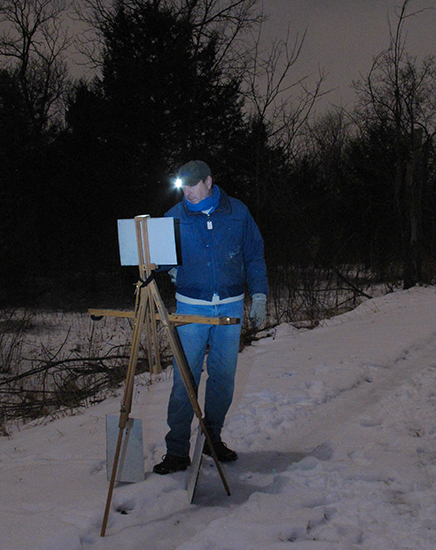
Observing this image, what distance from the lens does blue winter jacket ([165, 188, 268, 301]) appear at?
3518 millimetres

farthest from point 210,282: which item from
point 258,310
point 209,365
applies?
point 209,365

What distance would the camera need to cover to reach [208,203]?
11.5ft

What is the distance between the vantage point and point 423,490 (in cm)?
318

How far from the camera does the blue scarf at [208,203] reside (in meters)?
3.49

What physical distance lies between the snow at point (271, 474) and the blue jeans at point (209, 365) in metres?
0.30

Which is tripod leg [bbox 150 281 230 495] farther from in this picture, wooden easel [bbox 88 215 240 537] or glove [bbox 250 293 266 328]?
glove [bbox 250 293 266 328]

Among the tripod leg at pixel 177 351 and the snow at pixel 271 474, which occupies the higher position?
the tripod leg at pixel 177 351

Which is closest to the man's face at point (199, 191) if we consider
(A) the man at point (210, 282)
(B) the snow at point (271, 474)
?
(A) the man at point (210, 282)

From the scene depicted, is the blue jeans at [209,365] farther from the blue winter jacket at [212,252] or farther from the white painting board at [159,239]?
the white painting board at [159,239]

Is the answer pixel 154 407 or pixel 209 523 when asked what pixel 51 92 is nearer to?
pixel 154 407

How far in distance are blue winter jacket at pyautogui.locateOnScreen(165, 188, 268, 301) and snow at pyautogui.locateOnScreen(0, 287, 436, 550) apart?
132cm

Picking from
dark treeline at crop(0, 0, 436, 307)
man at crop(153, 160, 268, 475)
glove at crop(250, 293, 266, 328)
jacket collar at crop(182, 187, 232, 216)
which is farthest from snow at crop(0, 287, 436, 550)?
Answer: dark treeline at crop(0, 0, 436, 307)

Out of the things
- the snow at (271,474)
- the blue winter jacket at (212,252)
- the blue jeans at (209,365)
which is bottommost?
the snow at (271,474)

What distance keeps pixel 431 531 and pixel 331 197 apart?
18500 mm
